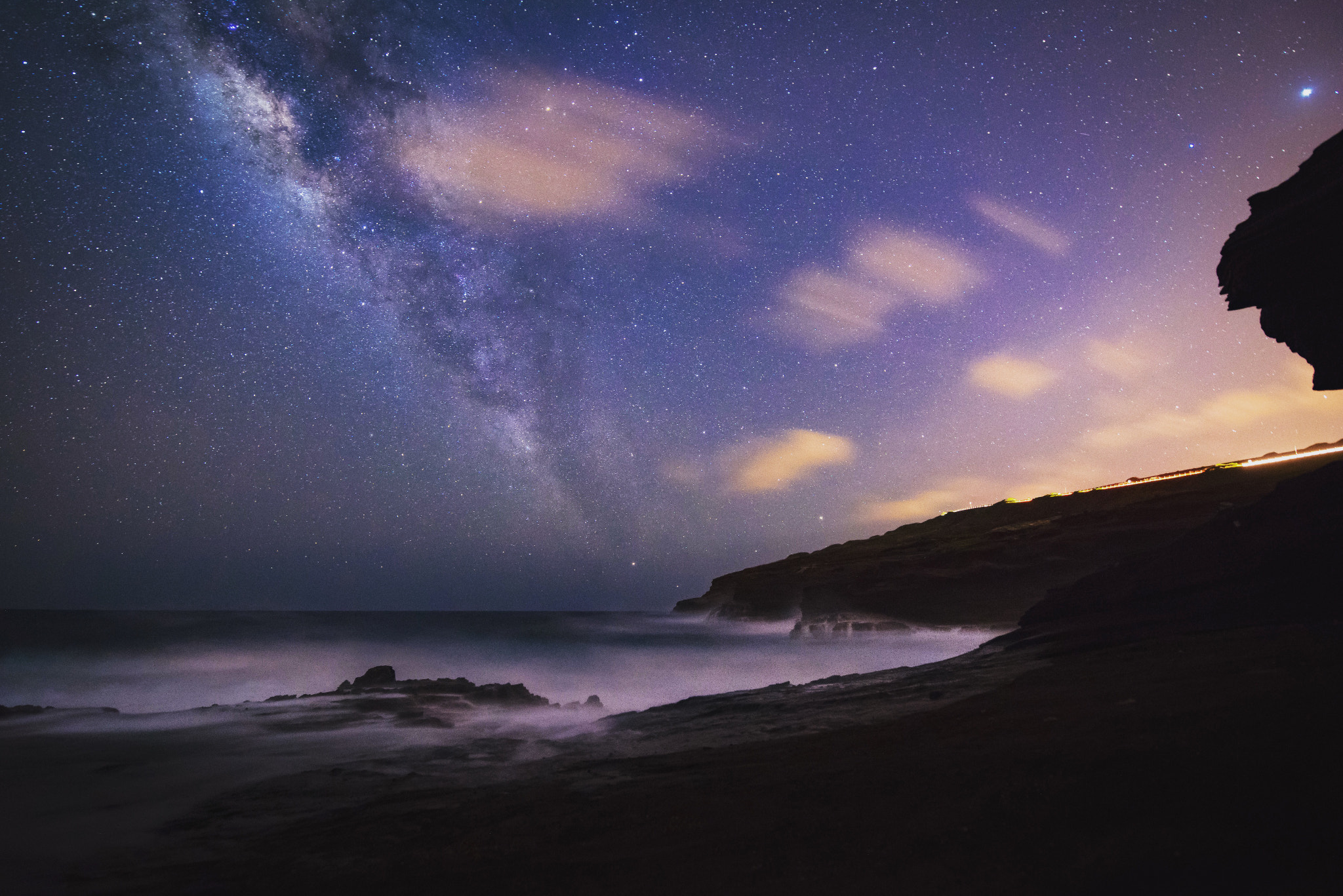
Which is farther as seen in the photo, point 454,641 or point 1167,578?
point 454,641

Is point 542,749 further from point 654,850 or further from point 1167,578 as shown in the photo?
point 1167,578

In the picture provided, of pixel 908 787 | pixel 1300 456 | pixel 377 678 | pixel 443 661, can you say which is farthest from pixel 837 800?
pixel 443 661

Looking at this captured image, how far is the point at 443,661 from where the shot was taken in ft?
129

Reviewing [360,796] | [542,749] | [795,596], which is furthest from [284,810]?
[795,596]

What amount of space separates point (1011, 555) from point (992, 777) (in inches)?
1077

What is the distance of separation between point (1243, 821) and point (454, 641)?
5440 centimetres

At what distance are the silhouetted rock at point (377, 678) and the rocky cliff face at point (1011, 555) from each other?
20967 millimetres

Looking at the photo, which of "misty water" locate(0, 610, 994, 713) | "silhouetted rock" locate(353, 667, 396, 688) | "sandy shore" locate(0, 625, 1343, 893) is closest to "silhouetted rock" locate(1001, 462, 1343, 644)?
"sandy shore" locate(0, 625, 1343, 893)

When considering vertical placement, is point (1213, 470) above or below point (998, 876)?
above

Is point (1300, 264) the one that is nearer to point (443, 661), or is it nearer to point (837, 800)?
point (837, 800)

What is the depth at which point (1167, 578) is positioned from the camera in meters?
10.5

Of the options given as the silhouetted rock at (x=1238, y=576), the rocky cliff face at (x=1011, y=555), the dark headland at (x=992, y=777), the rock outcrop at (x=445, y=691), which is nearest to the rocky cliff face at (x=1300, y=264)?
the dark headland at (x=992, y=777)

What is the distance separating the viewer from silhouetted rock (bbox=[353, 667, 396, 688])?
1970 cm

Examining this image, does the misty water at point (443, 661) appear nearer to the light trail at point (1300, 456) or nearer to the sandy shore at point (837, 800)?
the sandy shore at point (837, 800)
